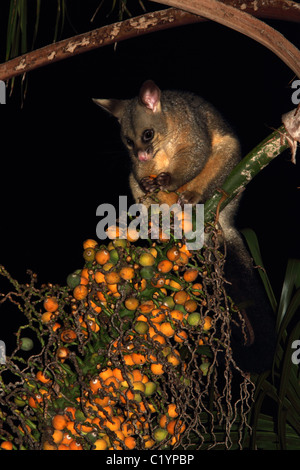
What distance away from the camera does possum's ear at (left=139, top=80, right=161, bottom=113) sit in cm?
241

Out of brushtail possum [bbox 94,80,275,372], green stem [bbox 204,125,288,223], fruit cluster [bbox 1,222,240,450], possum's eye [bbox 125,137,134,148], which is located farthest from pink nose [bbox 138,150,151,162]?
fruit cluster [bbox 1,222,240,450]

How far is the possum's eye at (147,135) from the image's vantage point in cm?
247

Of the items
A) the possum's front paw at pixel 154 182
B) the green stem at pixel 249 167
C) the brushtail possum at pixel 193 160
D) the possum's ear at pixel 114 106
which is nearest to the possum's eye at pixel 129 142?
the brushtail possum at pixel 193 160

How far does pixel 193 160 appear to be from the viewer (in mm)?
2350

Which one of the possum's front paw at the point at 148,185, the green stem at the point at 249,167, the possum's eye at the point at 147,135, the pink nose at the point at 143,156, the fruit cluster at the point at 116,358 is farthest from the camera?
the possum's eye at the point at 147,135

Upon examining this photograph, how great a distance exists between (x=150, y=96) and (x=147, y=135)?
0.54 ft

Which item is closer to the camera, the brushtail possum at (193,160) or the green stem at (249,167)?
the green stem at (249,167)

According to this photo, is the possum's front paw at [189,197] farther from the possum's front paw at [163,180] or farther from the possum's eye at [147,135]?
the possum's eye at [147,135]

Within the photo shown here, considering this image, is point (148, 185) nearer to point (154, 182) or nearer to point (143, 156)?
point (154, 182)

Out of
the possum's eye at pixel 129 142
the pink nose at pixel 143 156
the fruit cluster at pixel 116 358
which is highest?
the possum's eye at pixel 129 142

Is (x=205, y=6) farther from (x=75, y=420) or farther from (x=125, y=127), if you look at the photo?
(x=125, y=127)
